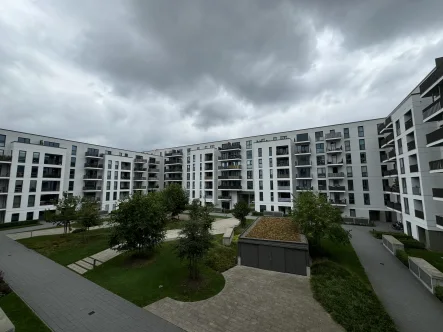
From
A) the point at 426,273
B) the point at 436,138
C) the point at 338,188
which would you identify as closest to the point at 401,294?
the point at 426,273

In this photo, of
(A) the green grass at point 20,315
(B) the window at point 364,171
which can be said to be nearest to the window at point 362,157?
(B) the window at point 364,171

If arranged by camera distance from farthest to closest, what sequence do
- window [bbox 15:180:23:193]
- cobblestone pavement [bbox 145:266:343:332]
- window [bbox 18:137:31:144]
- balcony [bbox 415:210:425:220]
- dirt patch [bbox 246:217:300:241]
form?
window [bbox 18:137:31:144] < window [bbox 15:180:23:193] < balcony [bbox 415:210:425:220] < dirt patch [bbox 246:217:300:241] < cobblestone pavement [bbox 145:266:343:332]

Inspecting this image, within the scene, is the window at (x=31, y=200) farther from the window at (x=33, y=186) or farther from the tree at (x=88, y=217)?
the tree at (x=88, y=217)

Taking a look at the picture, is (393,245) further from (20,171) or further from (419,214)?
(20,171)

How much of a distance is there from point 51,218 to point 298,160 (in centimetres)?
4374

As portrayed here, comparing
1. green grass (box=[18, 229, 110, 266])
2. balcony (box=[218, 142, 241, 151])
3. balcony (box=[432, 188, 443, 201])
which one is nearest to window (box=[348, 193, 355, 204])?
balcony (box=[432, 188, 443, 201])

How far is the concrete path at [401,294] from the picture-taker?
10453mm

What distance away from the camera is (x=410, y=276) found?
51.4 feet

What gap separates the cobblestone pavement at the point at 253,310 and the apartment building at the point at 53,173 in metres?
33.6

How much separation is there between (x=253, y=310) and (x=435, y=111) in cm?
2492

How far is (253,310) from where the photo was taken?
36.0 ft

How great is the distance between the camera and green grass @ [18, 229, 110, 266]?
64.7 feet

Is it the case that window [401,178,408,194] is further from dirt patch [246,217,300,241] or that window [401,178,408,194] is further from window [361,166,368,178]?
dirt patch [246,217,300,241]

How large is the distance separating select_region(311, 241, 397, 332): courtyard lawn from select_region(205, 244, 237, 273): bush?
666cm
